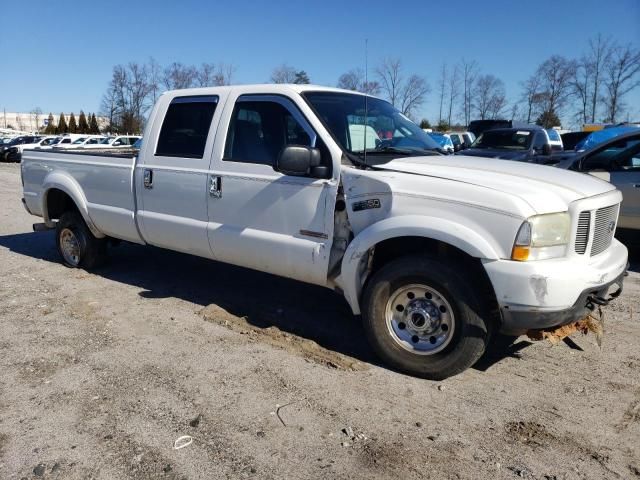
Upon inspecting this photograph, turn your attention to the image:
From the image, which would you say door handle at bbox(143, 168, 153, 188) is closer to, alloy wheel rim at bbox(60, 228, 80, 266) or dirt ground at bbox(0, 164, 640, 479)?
dirt ground at bbox(0, 164, 640, 479)

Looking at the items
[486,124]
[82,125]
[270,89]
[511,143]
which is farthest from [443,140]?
[82,125]

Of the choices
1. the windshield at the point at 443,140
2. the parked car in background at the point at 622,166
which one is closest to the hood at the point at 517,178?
the parked car in background at the point at 622,166

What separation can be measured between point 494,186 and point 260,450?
2.13 meters

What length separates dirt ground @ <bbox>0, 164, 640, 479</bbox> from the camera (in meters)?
2.90

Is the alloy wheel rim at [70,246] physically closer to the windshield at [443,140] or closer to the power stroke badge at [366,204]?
the power stroke badge at [366,204]

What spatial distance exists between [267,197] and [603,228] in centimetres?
249

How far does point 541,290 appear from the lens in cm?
333

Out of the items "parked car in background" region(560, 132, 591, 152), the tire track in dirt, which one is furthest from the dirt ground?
"parked car in background" region(560, 132, 591, 152)

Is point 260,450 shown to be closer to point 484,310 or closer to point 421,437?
point 421,437

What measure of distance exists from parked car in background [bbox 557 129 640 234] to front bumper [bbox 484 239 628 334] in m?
4.11

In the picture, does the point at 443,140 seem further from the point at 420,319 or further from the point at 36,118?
the point at 36,118

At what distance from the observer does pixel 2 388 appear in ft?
12.2

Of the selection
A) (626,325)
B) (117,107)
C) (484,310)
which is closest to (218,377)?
(484,310)

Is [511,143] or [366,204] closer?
[366,204]
